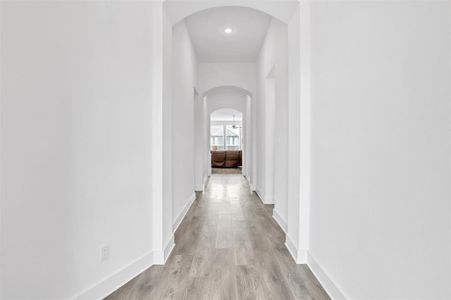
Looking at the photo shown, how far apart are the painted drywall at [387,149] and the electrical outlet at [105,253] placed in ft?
4.90

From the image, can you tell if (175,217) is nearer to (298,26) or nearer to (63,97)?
(63,97)

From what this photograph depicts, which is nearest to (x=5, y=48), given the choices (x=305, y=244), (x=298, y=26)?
(x=298, y=26)

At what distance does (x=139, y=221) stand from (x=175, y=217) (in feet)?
3.72

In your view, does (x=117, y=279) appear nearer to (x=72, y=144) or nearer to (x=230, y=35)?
(x=72, y=144)

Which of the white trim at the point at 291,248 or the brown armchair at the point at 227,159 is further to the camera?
the brown armchair at the point at 227,159

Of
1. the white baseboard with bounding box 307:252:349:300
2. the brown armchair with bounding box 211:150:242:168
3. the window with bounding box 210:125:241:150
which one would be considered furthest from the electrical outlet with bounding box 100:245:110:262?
the window with bounding box 210:125:241:150

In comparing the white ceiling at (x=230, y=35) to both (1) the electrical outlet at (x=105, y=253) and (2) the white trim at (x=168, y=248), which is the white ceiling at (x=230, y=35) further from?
(1) the electrical outlet at (x=105, y=253)

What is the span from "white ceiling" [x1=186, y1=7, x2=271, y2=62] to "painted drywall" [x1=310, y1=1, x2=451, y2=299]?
2098 mm

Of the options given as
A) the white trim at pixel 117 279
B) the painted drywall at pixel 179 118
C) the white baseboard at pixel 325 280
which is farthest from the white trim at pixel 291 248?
the painted drywall at pixel 179 118

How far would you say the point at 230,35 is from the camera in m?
4.38

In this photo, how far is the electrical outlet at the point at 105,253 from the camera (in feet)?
5.66

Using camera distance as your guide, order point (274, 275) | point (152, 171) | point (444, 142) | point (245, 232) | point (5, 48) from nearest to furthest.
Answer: point (444, 142)
point (5, 48)
point (274, 275)
point (152, 171)
point (245, 232)

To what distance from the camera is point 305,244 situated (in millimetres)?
2240

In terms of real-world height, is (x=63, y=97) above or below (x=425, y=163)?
above
